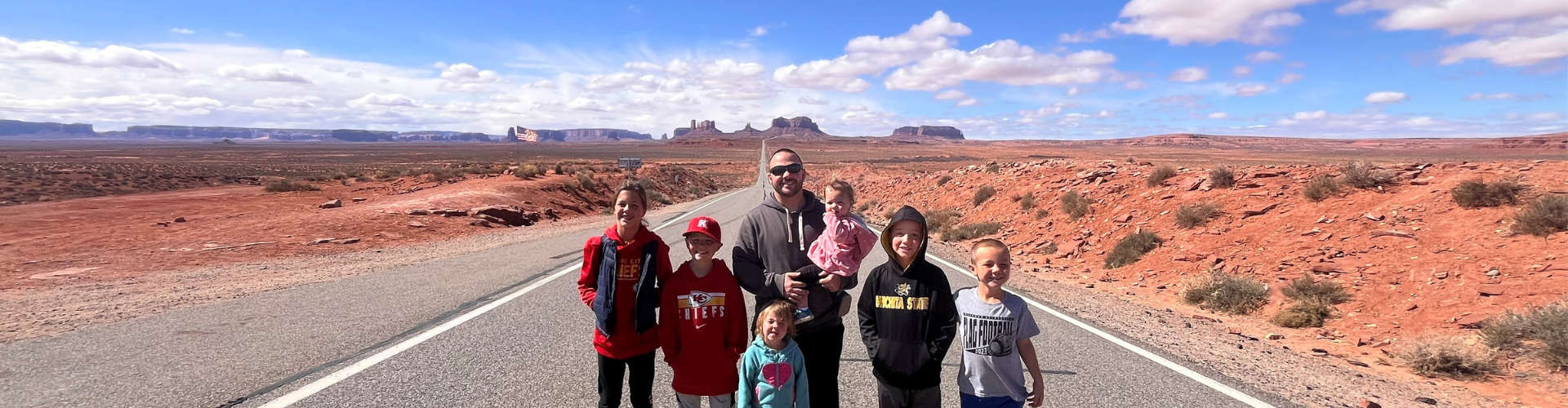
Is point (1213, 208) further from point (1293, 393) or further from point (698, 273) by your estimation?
point (698, 273)

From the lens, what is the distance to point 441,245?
13867 mm

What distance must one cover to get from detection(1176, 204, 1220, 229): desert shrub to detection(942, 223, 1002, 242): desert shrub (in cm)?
424

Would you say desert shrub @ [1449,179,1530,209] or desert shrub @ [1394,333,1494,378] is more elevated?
desert shrub @ [1449,179,1530,209]

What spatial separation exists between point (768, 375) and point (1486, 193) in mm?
12220

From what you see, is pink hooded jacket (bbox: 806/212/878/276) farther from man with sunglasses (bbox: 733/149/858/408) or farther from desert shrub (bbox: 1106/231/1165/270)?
desert shrub (bbox: 1106/231/1165/270)

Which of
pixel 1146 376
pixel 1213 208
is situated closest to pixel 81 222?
pixel 1146 376

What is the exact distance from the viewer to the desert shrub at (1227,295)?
8.42 metres

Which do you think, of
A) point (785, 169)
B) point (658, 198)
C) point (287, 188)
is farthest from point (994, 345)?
point (287, 188)

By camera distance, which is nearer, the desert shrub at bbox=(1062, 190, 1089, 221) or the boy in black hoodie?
the boy in black hoodie

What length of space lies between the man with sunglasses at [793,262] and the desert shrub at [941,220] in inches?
578

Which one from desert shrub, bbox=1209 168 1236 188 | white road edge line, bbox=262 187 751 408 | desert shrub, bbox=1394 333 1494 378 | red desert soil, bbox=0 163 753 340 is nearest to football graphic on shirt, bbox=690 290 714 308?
white road edge line, bbox=262 187 751 408

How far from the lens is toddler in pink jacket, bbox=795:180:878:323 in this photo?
2.94 metres

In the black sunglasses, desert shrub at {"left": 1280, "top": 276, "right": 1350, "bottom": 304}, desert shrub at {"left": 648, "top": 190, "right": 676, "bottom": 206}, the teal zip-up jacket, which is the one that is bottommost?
desert shrub at {"left": 648, "top": 190, "right": 676, "bottom": 206}

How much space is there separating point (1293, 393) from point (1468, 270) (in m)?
5.58
